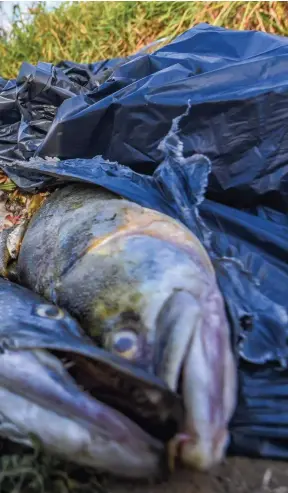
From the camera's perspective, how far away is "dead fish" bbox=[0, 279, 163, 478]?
158 centimetres

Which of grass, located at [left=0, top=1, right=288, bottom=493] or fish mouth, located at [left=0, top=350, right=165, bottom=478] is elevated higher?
grass, located at [left=0, top=1, right=288, bottom=493]

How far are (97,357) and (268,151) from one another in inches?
60.0

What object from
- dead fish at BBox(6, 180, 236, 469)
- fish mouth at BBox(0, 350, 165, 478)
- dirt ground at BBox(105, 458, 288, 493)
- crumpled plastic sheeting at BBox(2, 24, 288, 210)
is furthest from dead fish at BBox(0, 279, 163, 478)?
crumpled plastic sheeting at BBox(2, 24, 288, 210)

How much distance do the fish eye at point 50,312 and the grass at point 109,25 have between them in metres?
3.76

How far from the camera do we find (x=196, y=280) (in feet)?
6.19

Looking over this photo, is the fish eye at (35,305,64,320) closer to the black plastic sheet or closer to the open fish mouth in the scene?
the open fish mouth

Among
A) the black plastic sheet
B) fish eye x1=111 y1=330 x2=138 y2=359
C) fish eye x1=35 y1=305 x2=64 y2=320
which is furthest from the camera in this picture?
the black plastic sheet

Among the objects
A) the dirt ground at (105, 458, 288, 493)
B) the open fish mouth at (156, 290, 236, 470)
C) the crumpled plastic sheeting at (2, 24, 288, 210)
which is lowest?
the dirt ground at (105, 458, 288, 493)

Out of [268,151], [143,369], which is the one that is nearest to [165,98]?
[268,151]

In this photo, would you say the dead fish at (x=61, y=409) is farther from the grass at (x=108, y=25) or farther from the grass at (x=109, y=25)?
the grass at (x=109, y=25)

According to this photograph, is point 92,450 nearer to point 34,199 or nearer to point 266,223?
point 266,223

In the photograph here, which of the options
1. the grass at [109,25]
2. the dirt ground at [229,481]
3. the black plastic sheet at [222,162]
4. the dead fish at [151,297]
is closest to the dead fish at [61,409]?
the dead fish at [151,297]

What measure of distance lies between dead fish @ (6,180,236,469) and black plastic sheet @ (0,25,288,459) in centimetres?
17

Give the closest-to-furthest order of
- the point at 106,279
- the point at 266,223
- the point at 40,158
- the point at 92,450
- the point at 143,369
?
the point at 92,450 < the point at 143,369 < the point at 106,279 < the point at 266,223 < the point at 40,158
